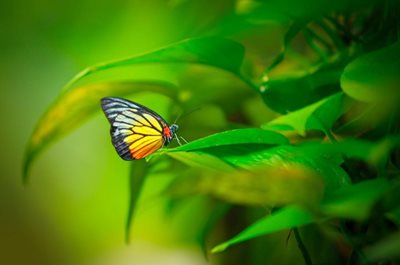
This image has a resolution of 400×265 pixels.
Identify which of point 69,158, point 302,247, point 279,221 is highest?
point 279,221

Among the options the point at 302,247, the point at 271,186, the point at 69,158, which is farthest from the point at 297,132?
the point at 69,158

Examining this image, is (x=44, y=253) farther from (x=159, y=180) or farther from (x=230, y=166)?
(x=230, y=166)

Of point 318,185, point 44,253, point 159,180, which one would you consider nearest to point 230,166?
point 318,185

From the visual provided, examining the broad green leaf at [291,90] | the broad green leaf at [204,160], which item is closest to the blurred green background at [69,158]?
the broad green leaf at [291,90]

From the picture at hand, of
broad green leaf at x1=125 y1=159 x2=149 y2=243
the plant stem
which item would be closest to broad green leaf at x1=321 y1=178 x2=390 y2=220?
the plant stem

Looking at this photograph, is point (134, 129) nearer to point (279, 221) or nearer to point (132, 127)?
point (132, 127)

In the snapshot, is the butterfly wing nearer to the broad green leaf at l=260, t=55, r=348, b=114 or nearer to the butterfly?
the butterfly

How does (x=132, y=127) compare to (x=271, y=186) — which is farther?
(x=132, y=127)

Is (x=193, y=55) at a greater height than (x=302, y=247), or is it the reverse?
(x=193, y=55)
